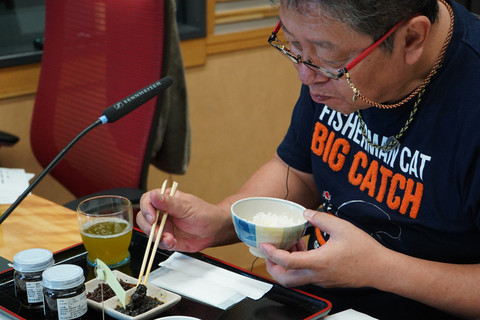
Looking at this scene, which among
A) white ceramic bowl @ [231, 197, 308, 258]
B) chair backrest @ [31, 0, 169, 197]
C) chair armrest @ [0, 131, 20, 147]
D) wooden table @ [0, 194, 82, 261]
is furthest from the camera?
chair armrest @ [0, 131, 20, 147]

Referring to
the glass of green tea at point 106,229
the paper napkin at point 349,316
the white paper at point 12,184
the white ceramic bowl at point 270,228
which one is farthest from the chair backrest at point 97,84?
the paper napkin at point 349,316

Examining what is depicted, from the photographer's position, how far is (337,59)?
3.68 ft

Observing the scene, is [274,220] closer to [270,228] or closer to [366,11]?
[270,228]

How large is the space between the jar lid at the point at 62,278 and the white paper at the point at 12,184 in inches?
24.0

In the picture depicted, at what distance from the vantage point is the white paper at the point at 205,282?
1145 millimetres

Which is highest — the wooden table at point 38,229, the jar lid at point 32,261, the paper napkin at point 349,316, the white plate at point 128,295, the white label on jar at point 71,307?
the jar lid at point 32,261

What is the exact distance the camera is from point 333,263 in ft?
3.63

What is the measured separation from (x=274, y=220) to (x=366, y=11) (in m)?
0.42

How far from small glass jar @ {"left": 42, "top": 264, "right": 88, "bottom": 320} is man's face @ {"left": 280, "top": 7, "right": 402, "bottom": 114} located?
1.73 ft

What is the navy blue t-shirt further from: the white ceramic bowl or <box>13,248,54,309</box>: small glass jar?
<box>13,248,54,309</box>: small glass jar

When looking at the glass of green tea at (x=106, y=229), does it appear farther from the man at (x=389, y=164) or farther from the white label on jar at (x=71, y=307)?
the white label on jar at (x=71, y=307)

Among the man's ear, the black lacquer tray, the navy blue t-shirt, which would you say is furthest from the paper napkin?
the man's ear

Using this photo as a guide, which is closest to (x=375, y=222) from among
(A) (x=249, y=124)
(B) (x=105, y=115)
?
(B) (x=105, y=115)

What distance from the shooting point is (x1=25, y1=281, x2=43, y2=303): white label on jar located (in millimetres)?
1104
